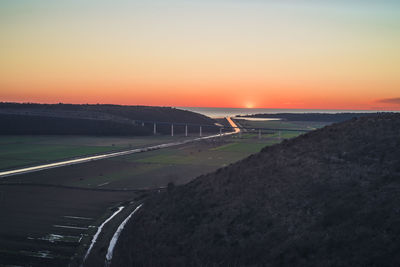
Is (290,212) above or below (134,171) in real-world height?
above

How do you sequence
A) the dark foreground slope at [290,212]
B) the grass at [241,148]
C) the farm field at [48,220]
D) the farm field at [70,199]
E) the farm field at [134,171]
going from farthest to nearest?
the grass at [241,148] → the farm field at [134,171] → the farm field at [70,199] → the farm field at [48,220] → the dark foreground slope at [290,212]

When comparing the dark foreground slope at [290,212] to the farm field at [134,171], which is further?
the farm field at [134,171]

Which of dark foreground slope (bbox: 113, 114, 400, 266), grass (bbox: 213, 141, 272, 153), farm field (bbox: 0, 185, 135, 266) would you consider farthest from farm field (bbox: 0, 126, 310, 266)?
grass (bbox: 213, 141, 272, 153)

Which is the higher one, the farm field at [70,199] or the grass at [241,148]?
the grass at [241,148]

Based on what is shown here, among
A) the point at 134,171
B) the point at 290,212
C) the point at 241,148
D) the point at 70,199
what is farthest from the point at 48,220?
the point at 241,148

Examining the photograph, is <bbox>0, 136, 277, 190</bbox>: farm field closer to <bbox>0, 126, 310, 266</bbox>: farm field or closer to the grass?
<bbox>0, 126, 310, 266</bbox>: farm field

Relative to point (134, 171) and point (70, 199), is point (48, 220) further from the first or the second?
point (134, 171)

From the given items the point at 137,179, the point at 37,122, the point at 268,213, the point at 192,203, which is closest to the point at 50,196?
the point at 137,179

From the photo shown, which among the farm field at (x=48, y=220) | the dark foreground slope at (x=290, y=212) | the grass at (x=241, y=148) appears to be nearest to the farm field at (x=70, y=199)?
the farm field at (x=48, y=220)

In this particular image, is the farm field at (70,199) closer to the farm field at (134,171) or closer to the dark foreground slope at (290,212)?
the farm field at (134,171)
